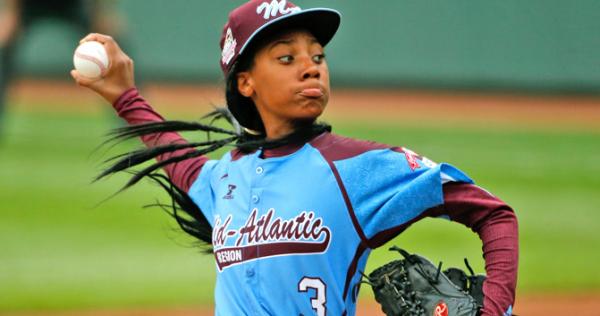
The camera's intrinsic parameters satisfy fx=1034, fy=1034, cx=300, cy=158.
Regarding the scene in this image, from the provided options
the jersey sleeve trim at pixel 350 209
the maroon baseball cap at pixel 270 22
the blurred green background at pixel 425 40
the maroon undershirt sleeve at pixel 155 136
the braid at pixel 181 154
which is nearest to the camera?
the jersey sleeve trim at pixel 350 209

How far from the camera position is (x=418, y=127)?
1523cm

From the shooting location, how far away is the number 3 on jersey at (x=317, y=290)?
2.77m

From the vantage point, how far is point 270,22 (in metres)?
2.84

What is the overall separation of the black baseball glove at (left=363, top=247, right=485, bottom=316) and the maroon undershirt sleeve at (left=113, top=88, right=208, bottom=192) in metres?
0.84

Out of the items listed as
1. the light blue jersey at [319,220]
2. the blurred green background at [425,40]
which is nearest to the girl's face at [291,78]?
the light blue jersey at [319,220]

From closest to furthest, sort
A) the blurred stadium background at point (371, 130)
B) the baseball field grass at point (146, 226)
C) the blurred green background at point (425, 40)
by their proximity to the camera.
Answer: the baseball field grass at point (146, 226), the blurred stadium background at point (371, 130), the blurred green background at point (425, 40)

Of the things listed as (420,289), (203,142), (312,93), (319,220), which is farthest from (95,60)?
(420,289)

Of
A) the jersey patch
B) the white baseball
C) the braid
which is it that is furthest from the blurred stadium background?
the jersey patch

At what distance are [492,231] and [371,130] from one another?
39.5ft

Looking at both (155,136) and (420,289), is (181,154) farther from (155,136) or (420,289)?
(420,289)

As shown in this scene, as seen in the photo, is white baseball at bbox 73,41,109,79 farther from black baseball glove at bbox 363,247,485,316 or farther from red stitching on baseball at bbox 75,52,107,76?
black baseball glove at bbox 363,247,485,316

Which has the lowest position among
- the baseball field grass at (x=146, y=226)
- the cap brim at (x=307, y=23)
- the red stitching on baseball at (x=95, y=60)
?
the cap brim at (x=307, y=23)

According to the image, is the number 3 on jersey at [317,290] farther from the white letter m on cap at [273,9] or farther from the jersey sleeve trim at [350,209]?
the white letter m on cap at [273,9]

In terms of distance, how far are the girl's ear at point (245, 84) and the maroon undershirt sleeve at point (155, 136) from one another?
1.31 feet
